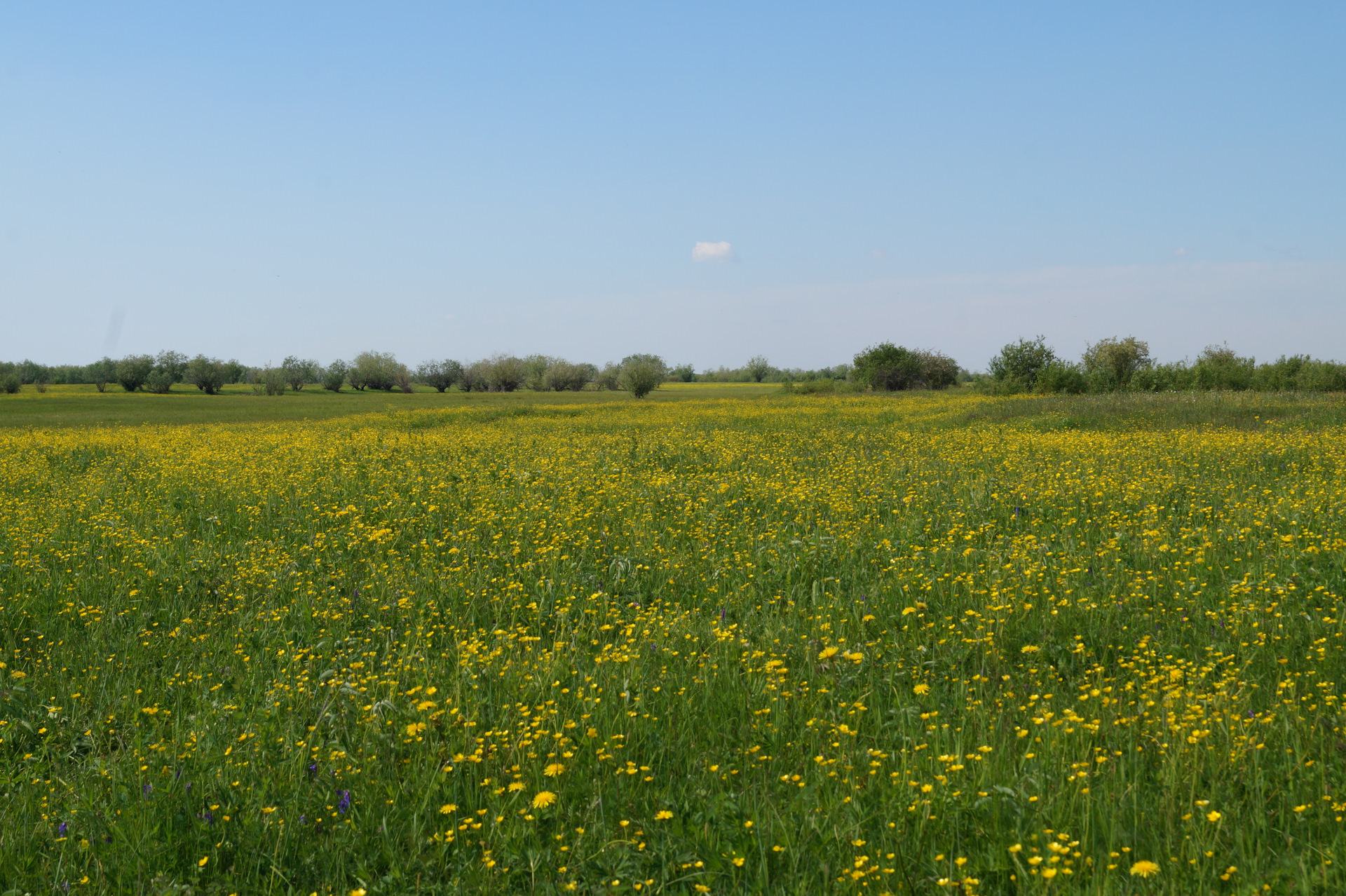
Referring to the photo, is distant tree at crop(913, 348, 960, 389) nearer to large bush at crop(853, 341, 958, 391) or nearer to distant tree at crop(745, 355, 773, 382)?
large bush at crop(853, 341, 958, 391)

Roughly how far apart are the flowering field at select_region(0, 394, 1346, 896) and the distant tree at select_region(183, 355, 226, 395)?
352ft

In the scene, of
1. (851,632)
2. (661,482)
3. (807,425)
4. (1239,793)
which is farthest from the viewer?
(807,425)

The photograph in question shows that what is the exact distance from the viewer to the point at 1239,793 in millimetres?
3453

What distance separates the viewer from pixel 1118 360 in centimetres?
Answer: 4847

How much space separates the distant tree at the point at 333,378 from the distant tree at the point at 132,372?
79.7 ft

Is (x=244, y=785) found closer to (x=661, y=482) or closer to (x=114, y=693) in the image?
(x=114, y=693)

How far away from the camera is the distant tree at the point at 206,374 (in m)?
102

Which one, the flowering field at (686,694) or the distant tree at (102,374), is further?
the distant tree at (102,374)

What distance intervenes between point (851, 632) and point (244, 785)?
4063 millimetres

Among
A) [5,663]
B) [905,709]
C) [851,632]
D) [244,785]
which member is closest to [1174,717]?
[905,709]

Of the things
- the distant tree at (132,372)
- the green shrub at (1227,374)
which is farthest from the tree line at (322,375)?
the green shrub at (1227,374)

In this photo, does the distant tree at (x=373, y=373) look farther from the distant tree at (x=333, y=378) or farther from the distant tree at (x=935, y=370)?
the distant tree at (x=935, y=370)

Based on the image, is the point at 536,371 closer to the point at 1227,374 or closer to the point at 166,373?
the point at 166,373

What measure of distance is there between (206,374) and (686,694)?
118 meters
